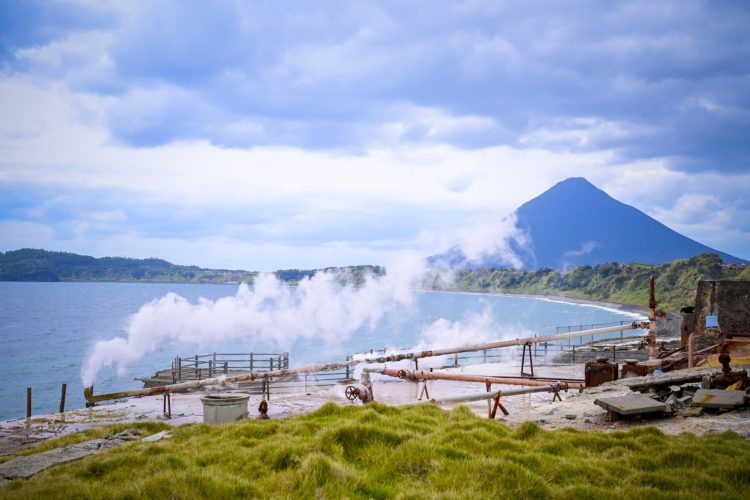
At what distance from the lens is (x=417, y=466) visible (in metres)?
7.88

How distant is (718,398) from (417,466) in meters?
8.21

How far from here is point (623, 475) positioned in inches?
295

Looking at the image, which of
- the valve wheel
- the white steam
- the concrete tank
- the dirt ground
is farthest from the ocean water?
the concrete tank

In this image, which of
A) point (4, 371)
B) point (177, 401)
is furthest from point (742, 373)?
point (4, 371)

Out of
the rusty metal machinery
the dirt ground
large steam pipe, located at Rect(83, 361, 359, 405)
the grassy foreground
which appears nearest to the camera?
the grassy foreground

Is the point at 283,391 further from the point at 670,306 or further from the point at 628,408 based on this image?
the point at 670,306

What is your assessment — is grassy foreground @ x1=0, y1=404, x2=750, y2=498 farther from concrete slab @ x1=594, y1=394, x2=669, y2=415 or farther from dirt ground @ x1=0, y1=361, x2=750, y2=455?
dirt ground @ x1=0, y1=361, x2=750, y2=455

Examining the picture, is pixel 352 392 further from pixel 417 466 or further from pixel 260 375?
pixel 417 466

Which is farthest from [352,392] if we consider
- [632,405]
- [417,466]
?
[417,466]

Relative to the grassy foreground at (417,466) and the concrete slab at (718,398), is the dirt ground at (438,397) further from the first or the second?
the grassy foreground at (417,466)

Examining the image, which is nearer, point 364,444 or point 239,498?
point 239,498

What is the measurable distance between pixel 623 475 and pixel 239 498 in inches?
212

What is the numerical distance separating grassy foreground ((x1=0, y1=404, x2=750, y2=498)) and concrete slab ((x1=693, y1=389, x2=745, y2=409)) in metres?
2.55

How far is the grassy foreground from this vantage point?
6.85 metres
